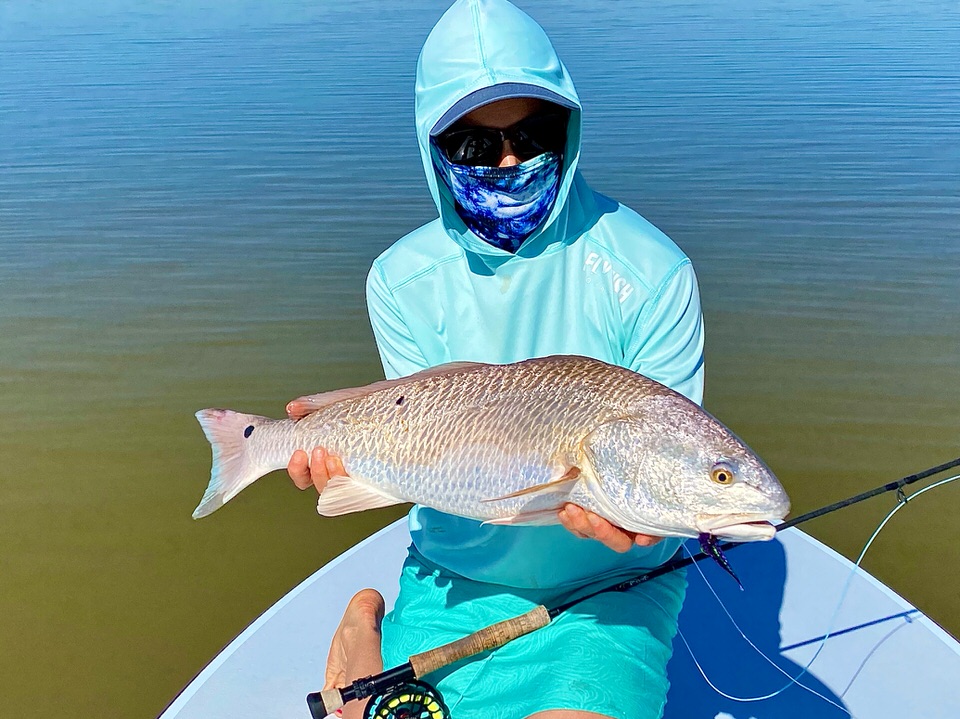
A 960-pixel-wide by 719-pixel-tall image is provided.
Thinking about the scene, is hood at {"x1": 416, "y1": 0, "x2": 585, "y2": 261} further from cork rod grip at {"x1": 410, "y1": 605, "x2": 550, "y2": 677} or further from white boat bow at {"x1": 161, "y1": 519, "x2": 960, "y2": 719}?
white boat bow at {"x1": 161, "y1": 519, "x2": 960, "y2": 719}

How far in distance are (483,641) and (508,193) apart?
50.9 inches

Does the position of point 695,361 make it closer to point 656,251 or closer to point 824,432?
point 656,251

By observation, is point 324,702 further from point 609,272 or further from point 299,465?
point 609,272

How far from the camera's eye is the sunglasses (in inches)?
115

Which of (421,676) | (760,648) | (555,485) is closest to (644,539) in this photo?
(555,485)

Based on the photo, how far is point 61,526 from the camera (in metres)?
5.05

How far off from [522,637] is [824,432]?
132 inches

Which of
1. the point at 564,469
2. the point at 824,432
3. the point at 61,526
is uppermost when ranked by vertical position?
the point at 564,469

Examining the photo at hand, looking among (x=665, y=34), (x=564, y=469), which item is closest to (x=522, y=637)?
(x=564, y=469)

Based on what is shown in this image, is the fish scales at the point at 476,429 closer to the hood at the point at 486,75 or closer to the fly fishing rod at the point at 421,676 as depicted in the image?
the fly fishing rod at the point at 421,676

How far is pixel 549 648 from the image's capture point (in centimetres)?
275

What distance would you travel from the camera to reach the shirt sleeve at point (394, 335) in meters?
3.13

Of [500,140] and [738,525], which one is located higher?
[500,140]

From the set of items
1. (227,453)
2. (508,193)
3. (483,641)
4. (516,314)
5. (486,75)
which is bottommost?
(483,641)
